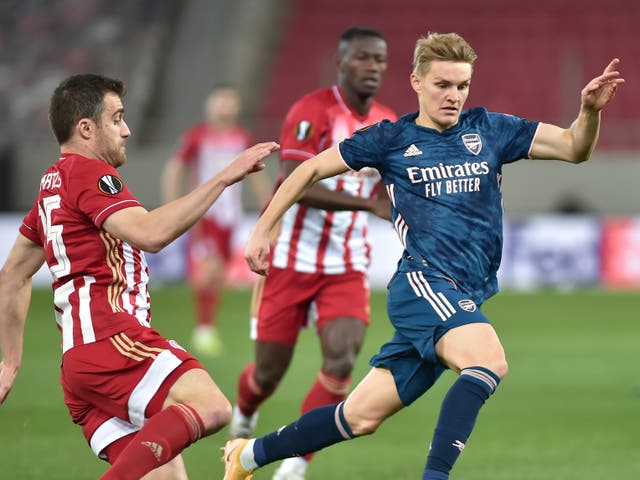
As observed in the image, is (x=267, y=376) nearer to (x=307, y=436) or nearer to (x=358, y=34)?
(x=307, y=436)

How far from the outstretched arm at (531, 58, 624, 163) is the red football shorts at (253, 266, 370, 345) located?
6.54 ft

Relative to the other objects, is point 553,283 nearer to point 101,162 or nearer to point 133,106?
point 133,106

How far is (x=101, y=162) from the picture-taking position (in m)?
4.98

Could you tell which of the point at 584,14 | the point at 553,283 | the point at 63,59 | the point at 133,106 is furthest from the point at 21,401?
the point at 584,14

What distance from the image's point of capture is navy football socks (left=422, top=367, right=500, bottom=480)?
5.09m

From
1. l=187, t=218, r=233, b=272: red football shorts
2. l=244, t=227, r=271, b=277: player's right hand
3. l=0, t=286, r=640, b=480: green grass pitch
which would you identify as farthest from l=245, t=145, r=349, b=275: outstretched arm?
l=187, t=218, r=233, b=272: red football shorts

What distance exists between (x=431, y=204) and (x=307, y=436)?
123 centimetres

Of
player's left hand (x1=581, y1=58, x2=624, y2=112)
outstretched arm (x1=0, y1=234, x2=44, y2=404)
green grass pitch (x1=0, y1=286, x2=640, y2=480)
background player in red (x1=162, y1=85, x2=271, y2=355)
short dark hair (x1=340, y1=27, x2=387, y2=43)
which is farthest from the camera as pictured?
background player in red (x1=162, y1=85, x2=271, y2=355)

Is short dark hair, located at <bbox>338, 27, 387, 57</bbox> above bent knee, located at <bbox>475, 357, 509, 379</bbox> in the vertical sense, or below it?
above

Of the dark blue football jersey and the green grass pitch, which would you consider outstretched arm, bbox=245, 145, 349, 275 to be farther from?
the green grass pitch

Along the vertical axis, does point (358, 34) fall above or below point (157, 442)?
above

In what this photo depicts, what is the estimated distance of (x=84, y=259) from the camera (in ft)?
16.3

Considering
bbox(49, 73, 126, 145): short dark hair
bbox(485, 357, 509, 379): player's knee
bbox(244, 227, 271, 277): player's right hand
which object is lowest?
bbox(485, 357, 509, 379): player's knee

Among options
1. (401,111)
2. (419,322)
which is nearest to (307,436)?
Answer: (419,322)
